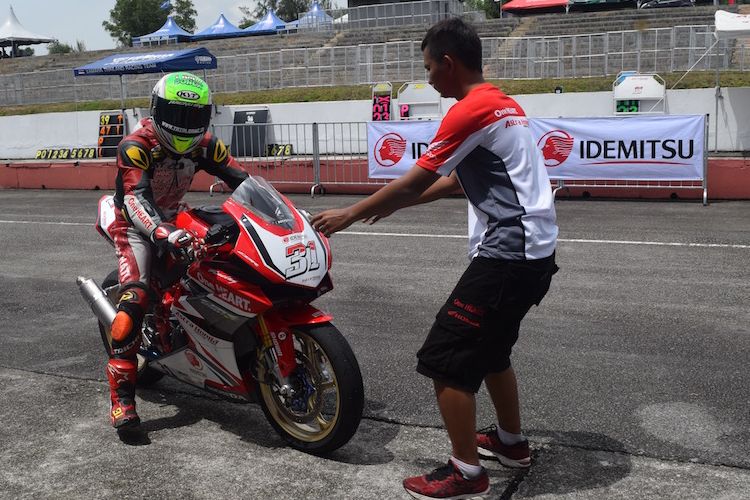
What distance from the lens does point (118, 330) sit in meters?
4.39

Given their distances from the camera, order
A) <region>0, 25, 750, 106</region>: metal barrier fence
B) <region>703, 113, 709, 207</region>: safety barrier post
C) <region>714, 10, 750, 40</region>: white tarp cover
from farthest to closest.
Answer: <region>0, 25, 750, 106</region>: metal barrier fence < <region>714, 10, 750, 40</region>: white tarp cover < <region>703, 113, 709, 207</region>: safety barrier post

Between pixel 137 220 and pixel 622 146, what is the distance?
9920mm

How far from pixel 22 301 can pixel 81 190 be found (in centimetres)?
1101

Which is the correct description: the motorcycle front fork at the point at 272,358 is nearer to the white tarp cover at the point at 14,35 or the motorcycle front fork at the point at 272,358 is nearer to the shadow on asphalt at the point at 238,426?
the shadow on asphalt at the point at 238,426

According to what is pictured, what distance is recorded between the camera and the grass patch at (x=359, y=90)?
2139 cm

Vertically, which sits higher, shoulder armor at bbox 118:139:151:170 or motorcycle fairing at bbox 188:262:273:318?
shoulder armor at bbox 118:139:151:170

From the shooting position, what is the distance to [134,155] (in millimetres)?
4500

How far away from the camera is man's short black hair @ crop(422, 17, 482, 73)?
11.2 ft

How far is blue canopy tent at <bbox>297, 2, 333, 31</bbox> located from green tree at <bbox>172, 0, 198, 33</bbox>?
4553 cm

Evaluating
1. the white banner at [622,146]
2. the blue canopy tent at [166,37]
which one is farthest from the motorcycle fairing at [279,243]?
the blue canopy tent at [166,37]

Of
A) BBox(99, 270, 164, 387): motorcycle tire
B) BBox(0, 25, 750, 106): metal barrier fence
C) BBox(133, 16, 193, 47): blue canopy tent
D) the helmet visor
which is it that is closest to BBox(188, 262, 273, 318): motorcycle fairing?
the helmet visor

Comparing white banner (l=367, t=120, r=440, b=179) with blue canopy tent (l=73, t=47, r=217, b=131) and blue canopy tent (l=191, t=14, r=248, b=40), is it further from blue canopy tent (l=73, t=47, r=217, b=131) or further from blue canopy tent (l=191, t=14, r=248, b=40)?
blue canopy tent (l=191, t=14, r=248, b=40)

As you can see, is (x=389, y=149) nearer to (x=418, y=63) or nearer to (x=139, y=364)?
(x=139, y=364)

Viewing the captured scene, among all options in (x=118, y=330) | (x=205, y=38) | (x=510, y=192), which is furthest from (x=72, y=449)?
(x=205, y=38)
